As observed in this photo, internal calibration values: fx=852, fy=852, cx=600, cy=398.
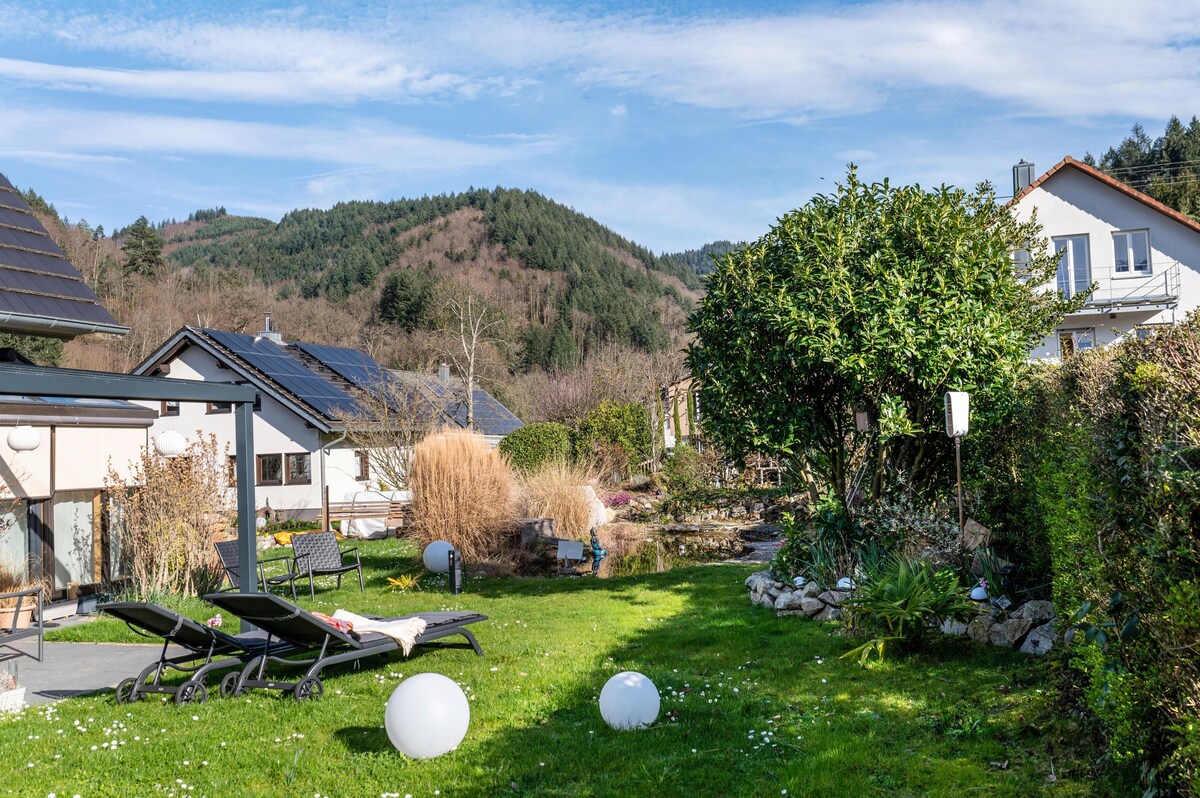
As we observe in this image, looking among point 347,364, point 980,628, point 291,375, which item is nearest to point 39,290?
point 980,628

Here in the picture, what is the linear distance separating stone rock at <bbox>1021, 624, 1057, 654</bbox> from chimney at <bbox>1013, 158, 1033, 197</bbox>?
73.9 feet

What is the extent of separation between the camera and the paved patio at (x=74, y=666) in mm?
6664

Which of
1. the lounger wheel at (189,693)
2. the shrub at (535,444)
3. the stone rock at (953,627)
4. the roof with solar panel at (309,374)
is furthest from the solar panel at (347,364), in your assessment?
the stone rock at (953,627)

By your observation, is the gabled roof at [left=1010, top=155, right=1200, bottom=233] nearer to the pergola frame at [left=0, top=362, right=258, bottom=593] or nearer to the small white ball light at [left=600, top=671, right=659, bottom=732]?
the pergola frame at [left=0, top=362, right=258, bottom=593]

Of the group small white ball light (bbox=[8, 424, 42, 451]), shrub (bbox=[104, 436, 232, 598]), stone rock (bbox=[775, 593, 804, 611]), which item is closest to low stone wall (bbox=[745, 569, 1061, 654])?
stone rock (bbox=[775, 593, 804, 611])

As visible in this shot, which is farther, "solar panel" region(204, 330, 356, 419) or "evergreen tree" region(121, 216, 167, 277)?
"evergreen tree" region(121, 216, 167, 277)

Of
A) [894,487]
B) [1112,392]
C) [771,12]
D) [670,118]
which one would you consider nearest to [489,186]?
[670,118]

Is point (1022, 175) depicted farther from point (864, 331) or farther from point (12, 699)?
point (12, 699)

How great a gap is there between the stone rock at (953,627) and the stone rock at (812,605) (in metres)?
1.64

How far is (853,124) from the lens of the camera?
15562 mm

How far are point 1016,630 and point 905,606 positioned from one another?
0.81 metres

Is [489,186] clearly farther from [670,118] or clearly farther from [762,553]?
[762,553]

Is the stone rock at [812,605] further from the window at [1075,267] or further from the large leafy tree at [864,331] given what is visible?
the window at [1075,267]

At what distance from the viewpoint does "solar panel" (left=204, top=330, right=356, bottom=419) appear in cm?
2417
